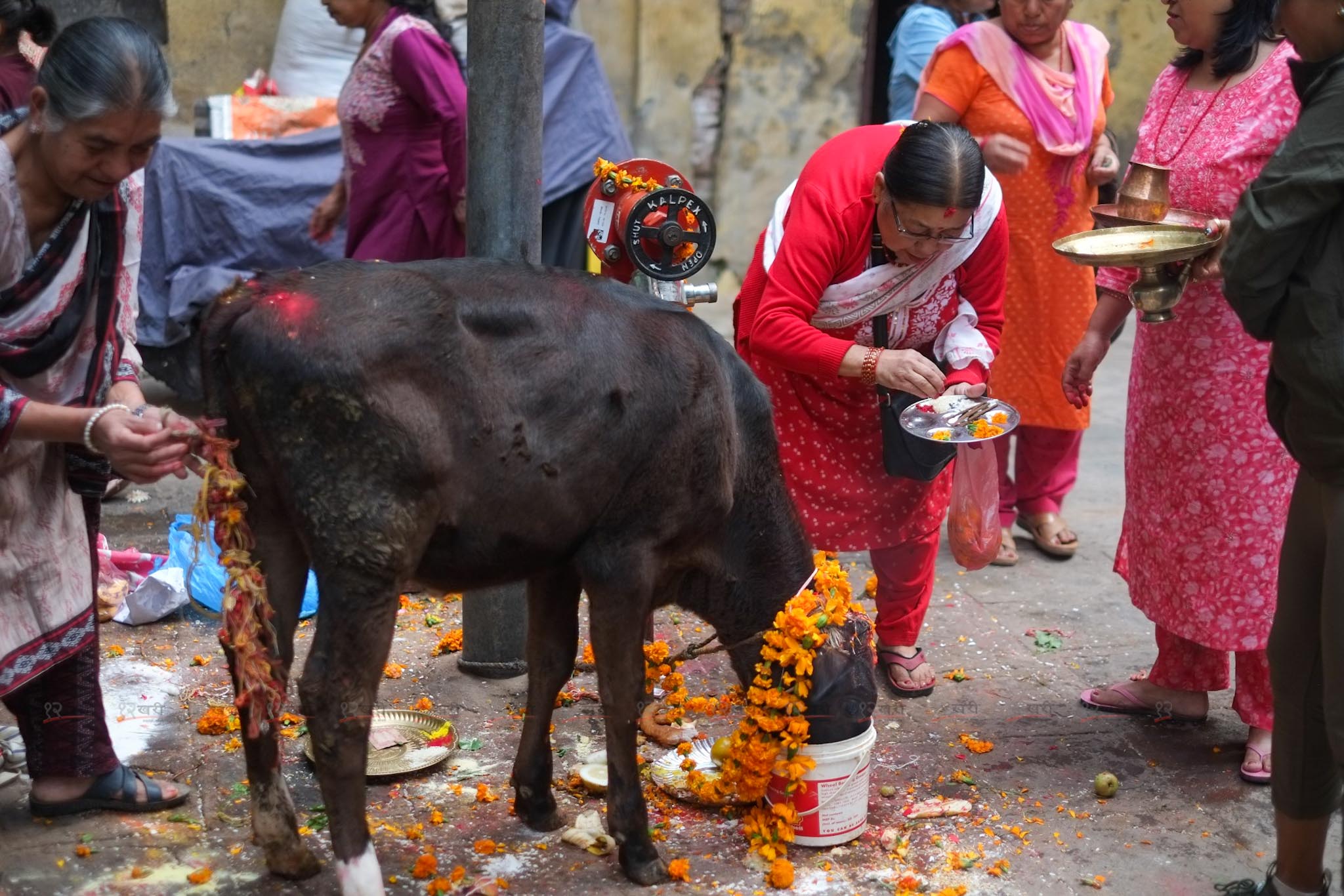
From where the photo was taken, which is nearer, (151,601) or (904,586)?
→ (904,586)

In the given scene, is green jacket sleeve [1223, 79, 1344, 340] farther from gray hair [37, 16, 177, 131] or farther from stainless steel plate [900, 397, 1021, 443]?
gray hair [37, 16, 177, 131]

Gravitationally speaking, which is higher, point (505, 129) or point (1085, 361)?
point (505, 129)

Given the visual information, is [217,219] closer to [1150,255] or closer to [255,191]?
[255,191]

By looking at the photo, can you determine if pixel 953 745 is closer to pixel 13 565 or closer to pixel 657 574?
pixel 657 574

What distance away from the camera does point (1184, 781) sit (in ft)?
12.8

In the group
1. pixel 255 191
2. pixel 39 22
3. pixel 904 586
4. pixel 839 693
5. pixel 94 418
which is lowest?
pixel 904 586

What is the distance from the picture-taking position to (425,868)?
3.11m

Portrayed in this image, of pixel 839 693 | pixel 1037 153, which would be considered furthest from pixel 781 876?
pixel 1037 153

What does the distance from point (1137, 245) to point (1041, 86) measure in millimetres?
1800

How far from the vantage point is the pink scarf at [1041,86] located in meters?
5.18

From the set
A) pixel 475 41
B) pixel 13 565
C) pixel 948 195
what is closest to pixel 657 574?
pixel 948 195

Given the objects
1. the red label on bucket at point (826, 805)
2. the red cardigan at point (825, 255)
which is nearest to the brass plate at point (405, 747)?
the red label on bucket at point (826, 805)

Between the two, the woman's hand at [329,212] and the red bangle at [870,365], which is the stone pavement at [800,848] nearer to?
the red bangle at [870,365]

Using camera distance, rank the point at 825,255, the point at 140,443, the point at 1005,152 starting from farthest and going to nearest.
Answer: the point at 1005,152 → the point at 825,255 → the point at 140,443
